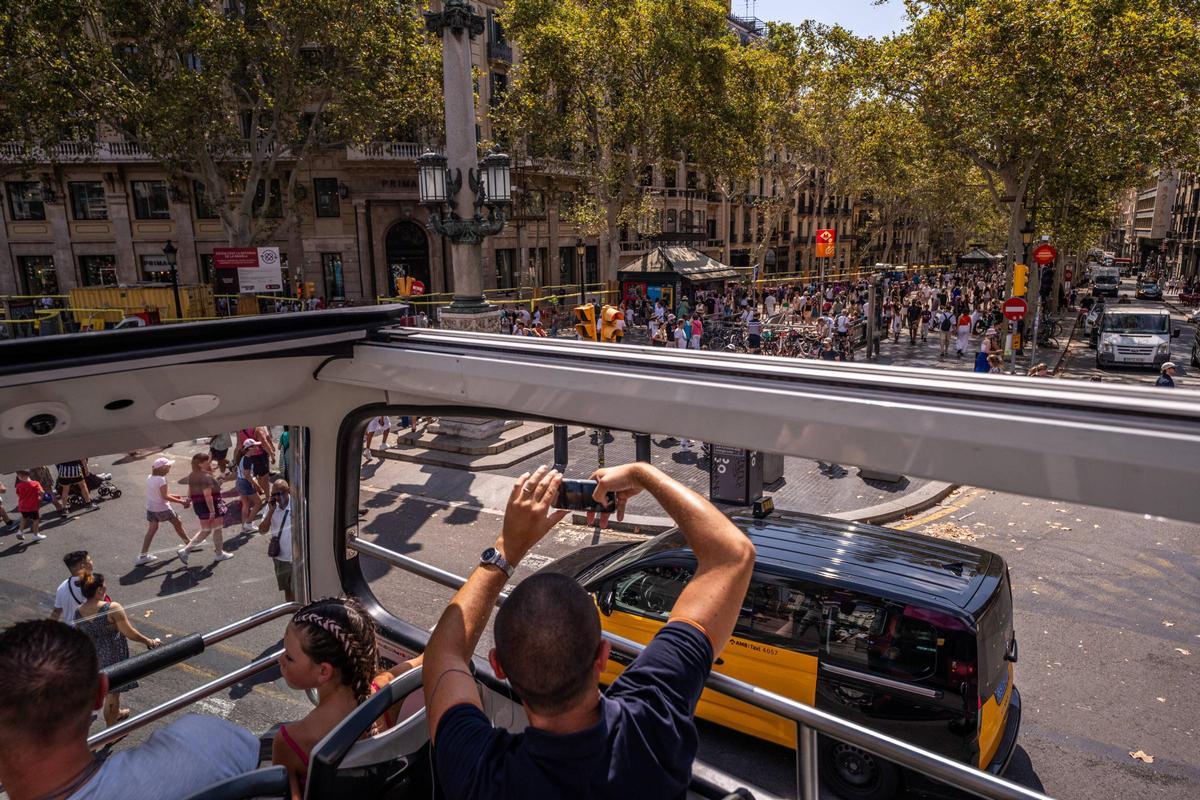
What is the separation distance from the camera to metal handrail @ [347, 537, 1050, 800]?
5.90 ft

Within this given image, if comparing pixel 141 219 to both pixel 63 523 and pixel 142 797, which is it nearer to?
pixel 63 523

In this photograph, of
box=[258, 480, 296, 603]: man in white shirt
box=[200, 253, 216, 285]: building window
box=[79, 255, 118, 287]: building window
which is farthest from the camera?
box=[79, 255, 118, 287]: building window

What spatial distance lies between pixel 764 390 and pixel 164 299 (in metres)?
29.5

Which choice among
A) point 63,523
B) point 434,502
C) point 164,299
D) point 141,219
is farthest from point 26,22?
point 63,523

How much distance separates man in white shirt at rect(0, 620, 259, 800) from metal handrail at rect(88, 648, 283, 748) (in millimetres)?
841

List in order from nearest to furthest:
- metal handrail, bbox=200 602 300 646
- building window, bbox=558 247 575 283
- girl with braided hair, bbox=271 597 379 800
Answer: girl with braided hair, bbox=271 597 379 800 → metal handrail, bbox=200 602 300 646 → building window, bbox=558 247 575 283

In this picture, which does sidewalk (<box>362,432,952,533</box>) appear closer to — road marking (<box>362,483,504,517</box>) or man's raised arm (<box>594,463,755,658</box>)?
road marking (<box>362,483,504,517</box>)

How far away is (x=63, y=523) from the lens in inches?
143

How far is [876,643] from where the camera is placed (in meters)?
4.79

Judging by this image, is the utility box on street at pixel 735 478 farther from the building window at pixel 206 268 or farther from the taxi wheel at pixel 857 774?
the building window at pixel 206 268

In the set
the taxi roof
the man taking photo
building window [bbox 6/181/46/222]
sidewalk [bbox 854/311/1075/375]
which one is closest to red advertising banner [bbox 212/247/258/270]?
building window [bbox 6/181/46/222]

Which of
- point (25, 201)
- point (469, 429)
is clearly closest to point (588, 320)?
point (469, 429)

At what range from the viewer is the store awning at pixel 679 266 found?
29234 millimetres

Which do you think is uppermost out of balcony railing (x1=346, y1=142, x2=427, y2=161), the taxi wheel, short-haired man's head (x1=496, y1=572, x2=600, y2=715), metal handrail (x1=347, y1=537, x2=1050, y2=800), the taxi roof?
balcony railing (x1=346, y1=142, x2=427, y2=161)
